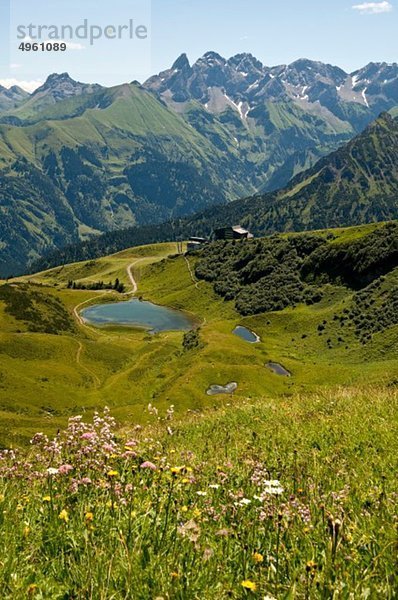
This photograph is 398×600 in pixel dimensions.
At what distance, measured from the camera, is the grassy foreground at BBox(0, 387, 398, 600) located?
4.20m

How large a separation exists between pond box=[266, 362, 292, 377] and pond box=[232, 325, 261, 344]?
1097 inches

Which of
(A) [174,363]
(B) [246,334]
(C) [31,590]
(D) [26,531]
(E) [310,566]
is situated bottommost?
(B) [246,334]

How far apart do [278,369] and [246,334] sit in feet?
135

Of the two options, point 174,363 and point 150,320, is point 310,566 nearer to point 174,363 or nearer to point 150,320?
point 174,363

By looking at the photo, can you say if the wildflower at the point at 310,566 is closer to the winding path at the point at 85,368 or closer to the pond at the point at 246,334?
the winding path at the point at 85,368

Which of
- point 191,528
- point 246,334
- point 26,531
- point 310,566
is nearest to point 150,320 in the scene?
point 246,334

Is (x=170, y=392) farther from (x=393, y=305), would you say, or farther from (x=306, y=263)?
(x=306, y=263)

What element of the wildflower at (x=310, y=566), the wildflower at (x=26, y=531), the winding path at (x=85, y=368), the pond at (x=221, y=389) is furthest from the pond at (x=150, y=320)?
the wildflower at (x=310, y=566)

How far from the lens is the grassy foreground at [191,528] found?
420 centimetres

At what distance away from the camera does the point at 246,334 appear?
148 meters

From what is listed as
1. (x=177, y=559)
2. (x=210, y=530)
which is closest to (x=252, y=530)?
(x=210, y=530)

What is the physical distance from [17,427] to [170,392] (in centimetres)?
2741

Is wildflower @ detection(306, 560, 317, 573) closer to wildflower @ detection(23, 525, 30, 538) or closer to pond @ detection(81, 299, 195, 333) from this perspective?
wildflower @ detection(23, 525, 30, 538)

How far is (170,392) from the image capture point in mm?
86688
